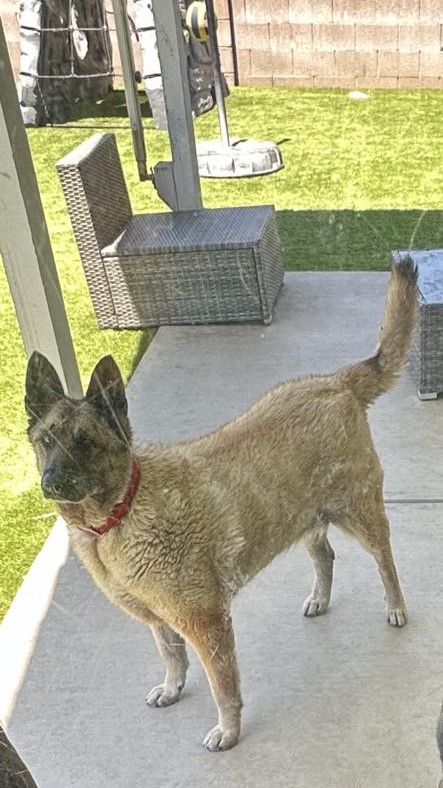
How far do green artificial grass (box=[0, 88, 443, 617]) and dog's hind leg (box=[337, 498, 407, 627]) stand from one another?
884 mm

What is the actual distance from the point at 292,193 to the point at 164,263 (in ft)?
3.65

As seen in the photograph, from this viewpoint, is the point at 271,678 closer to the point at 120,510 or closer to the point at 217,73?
the point at 120,510

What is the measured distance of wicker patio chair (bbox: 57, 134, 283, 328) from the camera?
3.13 meters

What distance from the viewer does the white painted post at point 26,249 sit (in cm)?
191

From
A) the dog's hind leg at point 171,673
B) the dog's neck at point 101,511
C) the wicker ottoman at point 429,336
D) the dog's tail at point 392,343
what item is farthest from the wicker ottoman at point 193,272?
the dog's neck at point 101,511

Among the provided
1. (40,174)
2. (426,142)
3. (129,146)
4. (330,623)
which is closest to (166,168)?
(129,146)

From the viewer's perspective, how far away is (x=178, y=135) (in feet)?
12.0

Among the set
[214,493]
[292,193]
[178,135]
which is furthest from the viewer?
[292,193]

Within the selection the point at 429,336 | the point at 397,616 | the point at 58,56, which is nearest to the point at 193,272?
the point at 429,336

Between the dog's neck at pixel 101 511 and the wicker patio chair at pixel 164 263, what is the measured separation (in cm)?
174

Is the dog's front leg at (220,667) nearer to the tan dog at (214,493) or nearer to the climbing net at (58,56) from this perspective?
the tan dog at (214,493)

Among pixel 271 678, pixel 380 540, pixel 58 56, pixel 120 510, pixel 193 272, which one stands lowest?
pixel 271 678

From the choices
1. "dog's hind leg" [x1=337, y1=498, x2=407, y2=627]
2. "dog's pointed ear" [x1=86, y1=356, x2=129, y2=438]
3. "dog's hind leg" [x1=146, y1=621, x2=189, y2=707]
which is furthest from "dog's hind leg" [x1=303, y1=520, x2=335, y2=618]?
"dog's pointed ear" [x1=86, y1=356, x2=129, y2=438]

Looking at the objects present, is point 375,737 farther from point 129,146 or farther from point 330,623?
point 129,146
